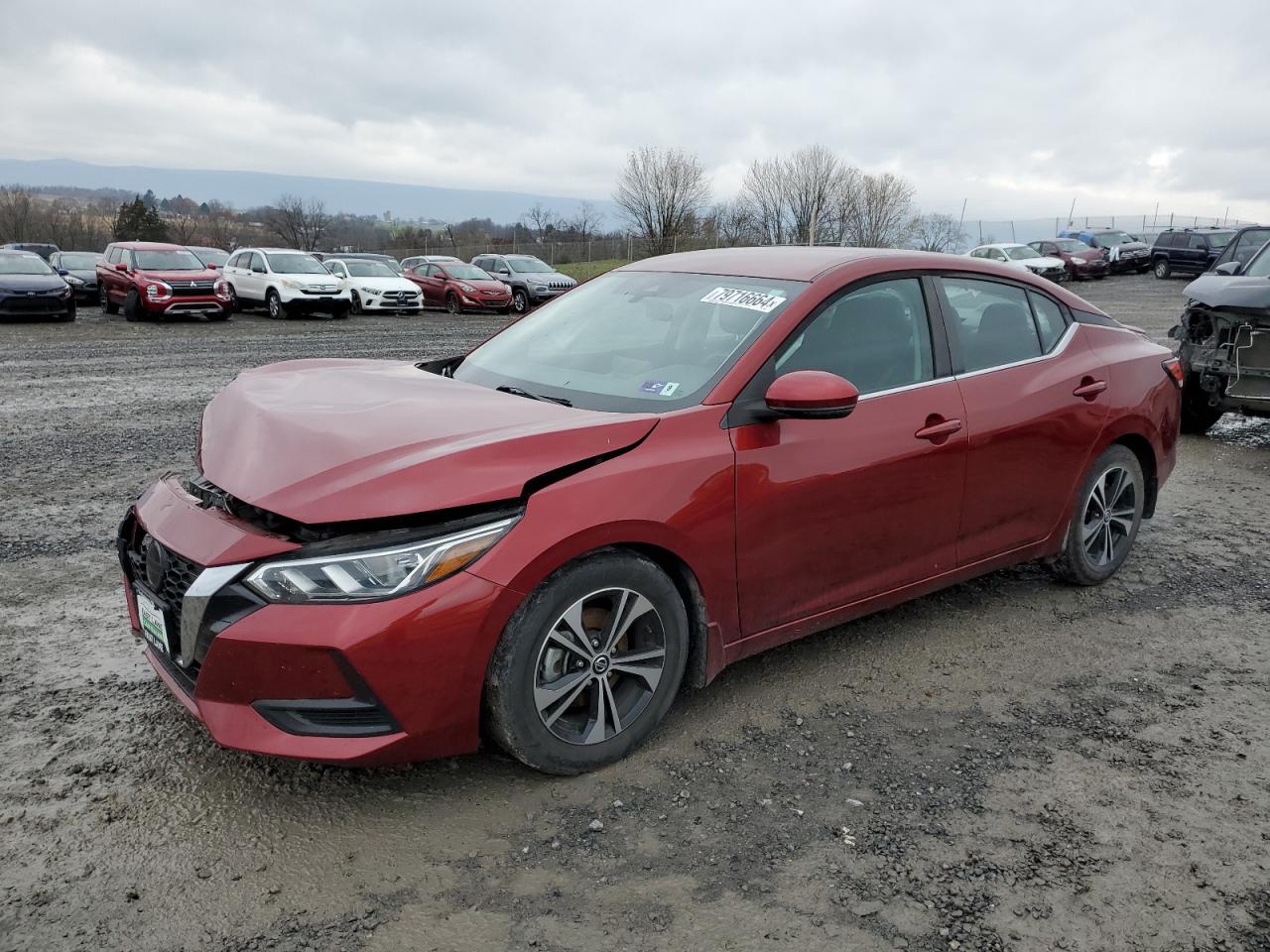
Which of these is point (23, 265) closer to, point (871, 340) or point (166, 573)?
point (166, 573)

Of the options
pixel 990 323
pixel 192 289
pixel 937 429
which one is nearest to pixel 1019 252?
pixel 192 289

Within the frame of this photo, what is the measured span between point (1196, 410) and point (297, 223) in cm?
9103

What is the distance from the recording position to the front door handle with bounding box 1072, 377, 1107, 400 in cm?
446

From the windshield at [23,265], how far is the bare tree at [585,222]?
48.1 meters

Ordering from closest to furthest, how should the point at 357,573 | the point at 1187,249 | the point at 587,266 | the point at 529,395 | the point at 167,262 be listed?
the point at 357,573 < the point at 529,395 < the point at 167,262 < the point at 1187,249 < the point at 587,266

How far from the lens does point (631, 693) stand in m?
3.16

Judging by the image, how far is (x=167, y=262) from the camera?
2139cm

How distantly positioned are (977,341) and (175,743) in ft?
11.3

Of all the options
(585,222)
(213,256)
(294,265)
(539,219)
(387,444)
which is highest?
(539,219)

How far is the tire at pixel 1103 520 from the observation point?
4645mm

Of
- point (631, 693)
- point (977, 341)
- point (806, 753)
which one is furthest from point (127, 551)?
point (977, 341)

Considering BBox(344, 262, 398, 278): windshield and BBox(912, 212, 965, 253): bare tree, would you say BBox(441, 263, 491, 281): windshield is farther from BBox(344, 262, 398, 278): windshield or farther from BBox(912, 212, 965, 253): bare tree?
BBox(912, 212, 965, 253): bare tree

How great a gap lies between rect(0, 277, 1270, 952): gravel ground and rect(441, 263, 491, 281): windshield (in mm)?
22754

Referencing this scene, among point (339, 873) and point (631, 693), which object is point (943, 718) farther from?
point (339, 873)
